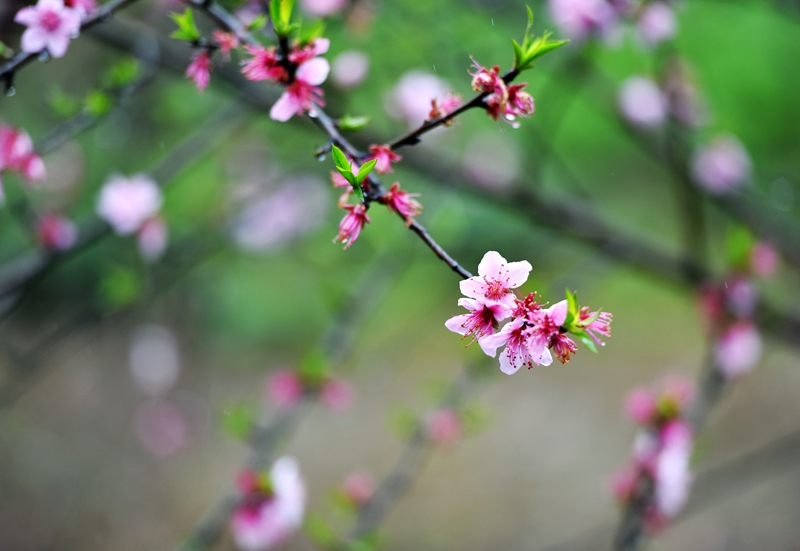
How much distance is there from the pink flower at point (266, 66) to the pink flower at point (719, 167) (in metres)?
2.06

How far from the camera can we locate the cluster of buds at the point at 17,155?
1053 mm

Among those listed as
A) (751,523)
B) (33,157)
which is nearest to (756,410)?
(751,523)

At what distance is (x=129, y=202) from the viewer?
6.08 ft

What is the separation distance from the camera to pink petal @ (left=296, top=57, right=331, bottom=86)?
2.55ft

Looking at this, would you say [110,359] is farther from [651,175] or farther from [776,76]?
[776,76]

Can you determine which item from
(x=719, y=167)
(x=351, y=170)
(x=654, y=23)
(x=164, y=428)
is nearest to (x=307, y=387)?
(x=351, y=170)

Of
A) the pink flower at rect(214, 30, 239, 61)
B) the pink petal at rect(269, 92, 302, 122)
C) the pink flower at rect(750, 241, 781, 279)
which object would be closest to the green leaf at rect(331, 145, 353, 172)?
the pink petal at rect(269, 92, 302, 122)

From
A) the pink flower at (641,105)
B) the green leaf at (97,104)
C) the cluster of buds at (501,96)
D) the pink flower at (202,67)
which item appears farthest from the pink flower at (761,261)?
the green leaf at (97,104)

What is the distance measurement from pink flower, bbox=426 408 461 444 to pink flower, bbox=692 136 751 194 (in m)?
1.33

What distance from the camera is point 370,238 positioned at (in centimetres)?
Result: 246

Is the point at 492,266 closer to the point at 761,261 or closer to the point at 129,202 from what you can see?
the point at 761,261

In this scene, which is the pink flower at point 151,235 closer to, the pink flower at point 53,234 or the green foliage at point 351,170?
the pink flower at point 53,234

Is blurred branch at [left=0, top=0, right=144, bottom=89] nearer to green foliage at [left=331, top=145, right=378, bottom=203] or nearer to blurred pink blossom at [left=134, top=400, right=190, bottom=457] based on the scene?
green foliage at [left=331, top=145, right=378, bottom=203]

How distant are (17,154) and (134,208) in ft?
2.63
